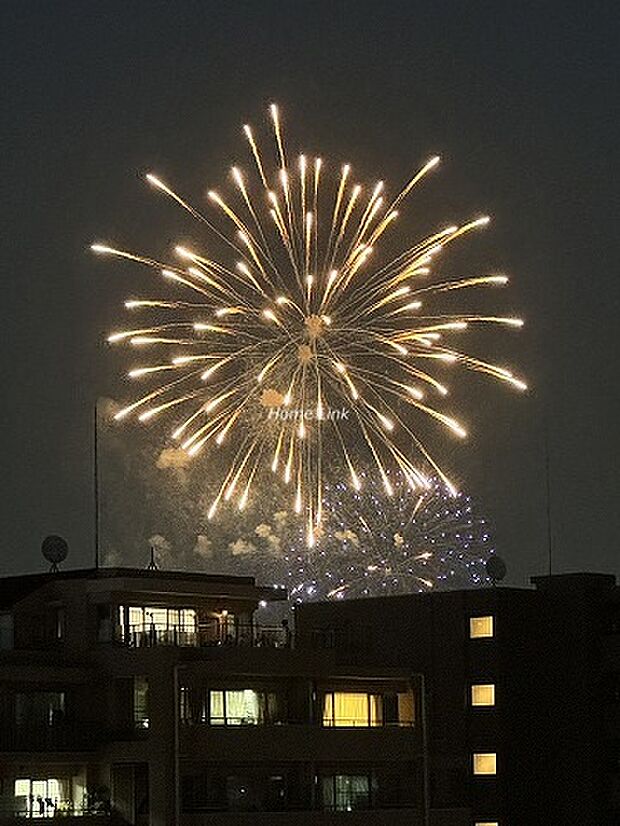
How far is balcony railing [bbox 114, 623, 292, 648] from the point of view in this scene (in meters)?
71.6

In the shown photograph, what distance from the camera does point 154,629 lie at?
72250 mm

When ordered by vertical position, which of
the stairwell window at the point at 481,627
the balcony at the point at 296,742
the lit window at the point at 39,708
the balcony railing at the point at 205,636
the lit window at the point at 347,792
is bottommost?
the lit window at the point at 347,792

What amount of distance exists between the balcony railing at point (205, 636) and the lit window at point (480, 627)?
1303cm

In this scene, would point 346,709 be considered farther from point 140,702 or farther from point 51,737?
point 51,737

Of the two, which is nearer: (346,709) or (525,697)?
(346,709)

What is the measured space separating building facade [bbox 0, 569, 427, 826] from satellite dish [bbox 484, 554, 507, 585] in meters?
13.1

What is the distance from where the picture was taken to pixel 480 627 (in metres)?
85.4

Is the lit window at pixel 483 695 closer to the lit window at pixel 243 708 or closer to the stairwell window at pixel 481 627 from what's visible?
the stairwell window at pixel 481 627

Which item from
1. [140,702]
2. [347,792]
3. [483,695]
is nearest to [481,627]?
[483,695]

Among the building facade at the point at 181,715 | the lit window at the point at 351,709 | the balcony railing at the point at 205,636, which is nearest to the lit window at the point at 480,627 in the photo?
the building facade at the point at 181,715

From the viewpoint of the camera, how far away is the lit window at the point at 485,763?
84.1 metres

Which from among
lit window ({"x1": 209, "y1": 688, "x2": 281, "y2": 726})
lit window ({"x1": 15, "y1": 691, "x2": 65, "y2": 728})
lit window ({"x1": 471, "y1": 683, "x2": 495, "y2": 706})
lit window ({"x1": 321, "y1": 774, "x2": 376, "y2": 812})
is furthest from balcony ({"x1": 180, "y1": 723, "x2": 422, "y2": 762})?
lit window ({"x1": 471, "y1": 683, "x2": 495, "y2": 706})

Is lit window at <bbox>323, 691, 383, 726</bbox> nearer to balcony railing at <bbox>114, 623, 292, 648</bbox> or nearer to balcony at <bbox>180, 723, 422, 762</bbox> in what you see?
balcony at <bbox>180, 723, 422, 762</bbox>

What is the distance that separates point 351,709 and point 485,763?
412 inches
